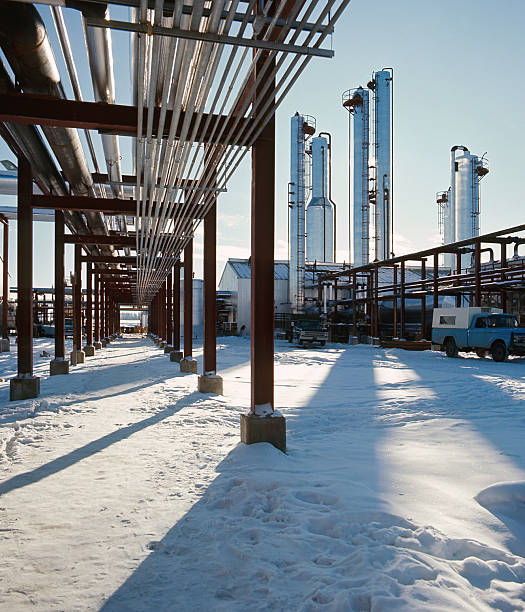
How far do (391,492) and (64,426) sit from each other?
5.12 meters

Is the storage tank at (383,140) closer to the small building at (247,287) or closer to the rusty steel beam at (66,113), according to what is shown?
the small building at (247,287)

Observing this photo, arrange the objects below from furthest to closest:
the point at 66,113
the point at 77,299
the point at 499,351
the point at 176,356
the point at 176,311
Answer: the point at 176,311 → the point at 499,351 → the point at 176,356 → the point at 77,299 → the point at 66,113

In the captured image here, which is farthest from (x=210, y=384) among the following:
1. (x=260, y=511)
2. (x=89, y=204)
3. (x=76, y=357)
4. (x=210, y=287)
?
(x=76, y=357)

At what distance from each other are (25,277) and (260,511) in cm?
786

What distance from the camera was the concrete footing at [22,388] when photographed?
31.8ft

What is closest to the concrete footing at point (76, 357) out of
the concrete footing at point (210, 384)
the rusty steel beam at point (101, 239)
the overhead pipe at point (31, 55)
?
the rusty steel beam at point (101, 239)

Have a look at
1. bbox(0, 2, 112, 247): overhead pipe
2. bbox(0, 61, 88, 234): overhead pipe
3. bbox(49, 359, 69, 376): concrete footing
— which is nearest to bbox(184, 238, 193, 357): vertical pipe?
bbox(49, 359, 69, 376): concrete footing

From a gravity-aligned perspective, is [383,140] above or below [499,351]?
above

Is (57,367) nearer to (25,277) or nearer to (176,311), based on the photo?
(25,277)

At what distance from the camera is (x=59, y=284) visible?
14.1 m

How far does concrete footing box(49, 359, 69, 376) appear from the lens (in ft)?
45.3

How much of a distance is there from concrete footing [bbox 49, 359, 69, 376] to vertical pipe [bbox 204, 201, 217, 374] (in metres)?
5.84

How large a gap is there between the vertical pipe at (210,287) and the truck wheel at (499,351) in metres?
13.7

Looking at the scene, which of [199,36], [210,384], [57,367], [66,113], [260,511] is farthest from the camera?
[57,367]
